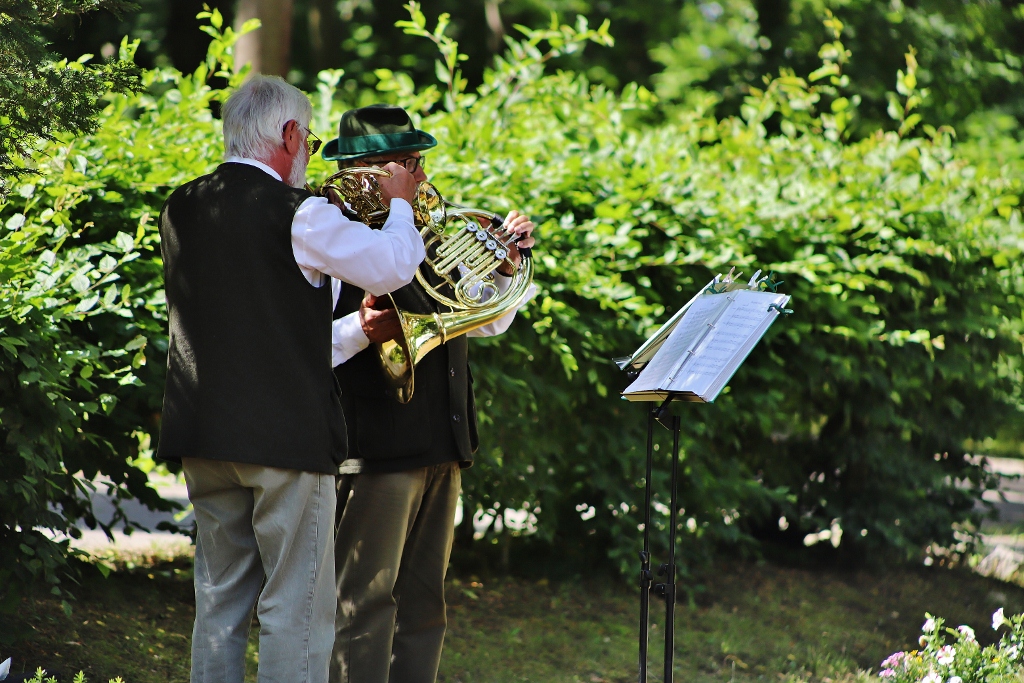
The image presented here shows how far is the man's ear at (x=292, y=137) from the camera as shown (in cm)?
266

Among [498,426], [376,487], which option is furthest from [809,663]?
[376,487]

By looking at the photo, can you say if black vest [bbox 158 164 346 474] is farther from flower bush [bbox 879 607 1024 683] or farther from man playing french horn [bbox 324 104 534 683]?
flower bush [bbox 879 607 1024 683]

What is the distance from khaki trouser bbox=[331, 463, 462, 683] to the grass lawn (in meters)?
0.89

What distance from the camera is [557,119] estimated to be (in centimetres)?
516

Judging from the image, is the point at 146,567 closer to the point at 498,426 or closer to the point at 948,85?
the point at 498,426

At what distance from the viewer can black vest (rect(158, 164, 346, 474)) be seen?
2502mm

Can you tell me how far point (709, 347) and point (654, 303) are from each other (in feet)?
5.99

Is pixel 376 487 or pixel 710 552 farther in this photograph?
pixel 710 552

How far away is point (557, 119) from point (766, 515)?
89.8 inches

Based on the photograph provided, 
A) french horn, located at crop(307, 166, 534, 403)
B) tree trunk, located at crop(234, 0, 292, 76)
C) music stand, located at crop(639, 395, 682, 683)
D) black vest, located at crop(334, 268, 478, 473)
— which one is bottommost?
music stand, located at crop(639, 395, 682, 683)

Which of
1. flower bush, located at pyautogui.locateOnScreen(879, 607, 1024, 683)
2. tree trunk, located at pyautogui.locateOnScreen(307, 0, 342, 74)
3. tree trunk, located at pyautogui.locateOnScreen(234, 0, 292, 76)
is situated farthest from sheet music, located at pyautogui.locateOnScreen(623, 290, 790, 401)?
tree trunk, located at pyautogui.locateOnScreen(307, 0, 342, 74)

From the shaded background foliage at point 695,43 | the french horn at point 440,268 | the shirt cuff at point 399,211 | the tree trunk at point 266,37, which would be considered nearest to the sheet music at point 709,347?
the french horn at point 440,268

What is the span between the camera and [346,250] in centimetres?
250

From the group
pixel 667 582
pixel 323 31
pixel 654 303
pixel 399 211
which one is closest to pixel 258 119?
pixel 399 211
